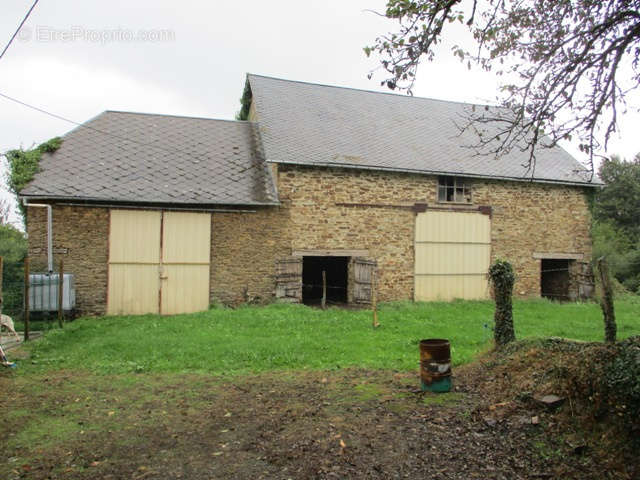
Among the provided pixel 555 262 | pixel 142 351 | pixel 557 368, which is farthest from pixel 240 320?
pixel 555 262

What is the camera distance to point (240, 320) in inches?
414

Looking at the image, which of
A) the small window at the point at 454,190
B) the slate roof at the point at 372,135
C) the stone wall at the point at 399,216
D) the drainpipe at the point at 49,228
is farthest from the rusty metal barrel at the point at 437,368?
the small window at the point at 454,190

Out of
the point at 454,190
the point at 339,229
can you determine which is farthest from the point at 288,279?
the point at 454,190

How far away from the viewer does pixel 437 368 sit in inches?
215

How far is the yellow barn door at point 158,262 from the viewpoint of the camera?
11.9m

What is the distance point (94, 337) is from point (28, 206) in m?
4.23

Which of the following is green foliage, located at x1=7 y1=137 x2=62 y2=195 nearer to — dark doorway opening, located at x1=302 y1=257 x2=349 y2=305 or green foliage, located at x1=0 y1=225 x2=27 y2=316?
green foliage, located at x1=0 y1=225 x2=27 y2=316

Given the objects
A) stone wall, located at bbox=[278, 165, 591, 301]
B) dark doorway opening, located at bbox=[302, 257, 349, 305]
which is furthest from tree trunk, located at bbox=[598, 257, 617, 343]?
dark doorway opening, located at bbox=[302, 257, 349, 305]

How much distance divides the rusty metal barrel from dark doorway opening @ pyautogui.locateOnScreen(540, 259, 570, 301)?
40.3ft

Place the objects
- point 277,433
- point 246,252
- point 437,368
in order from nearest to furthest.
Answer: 1. point 277,433
2. point 437,368
3. point 246,252

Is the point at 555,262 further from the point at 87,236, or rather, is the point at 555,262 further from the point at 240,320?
the point at 87,236

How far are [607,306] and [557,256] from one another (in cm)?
1166

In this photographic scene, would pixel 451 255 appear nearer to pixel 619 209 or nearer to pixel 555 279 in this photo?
pixel 555 279

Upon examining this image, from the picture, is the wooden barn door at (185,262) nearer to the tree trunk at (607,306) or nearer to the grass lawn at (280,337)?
the grass lawn at (280,337)
